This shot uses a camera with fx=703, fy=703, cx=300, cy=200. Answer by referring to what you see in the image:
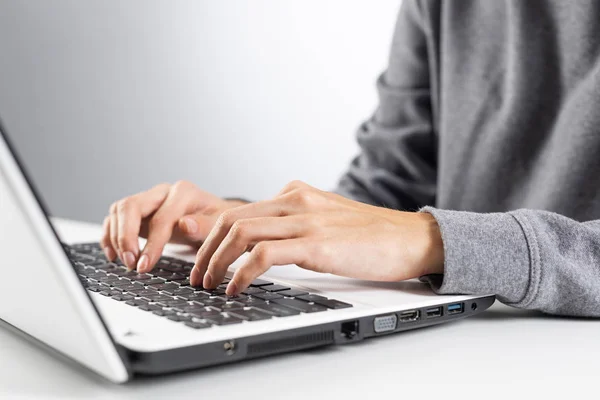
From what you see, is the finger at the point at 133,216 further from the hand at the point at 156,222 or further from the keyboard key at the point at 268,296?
the keyboard key at the point at 268,296

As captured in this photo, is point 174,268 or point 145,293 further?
point 174,268

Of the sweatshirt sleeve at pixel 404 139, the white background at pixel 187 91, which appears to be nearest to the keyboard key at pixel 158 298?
the sweatshirt sleeve at pixel 404 139

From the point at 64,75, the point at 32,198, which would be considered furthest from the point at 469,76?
the point at 64,75

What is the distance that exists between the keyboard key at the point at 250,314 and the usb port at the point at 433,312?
0.56ft

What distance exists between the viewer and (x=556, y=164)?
1.14m

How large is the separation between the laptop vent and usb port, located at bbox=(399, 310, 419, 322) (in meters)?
0.09

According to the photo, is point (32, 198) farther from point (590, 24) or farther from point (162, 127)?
point (162, 127)

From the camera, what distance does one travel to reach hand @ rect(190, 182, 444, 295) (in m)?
0.67

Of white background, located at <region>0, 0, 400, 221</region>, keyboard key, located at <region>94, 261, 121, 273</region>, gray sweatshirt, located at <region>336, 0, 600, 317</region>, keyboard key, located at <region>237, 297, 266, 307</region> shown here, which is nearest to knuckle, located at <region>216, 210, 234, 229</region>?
keyboard key, located at <region>237, 297, 266, 307</region>

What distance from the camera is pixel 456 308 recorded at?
685 millimetres

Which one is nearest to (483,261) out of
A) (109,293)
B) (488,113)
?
(109,293)

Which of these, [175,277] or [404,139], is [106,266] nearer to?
[175,277]

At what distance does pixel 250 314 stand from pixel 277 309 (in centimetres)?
3

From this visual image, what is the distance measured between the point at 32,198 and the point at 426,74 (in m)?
1.13
